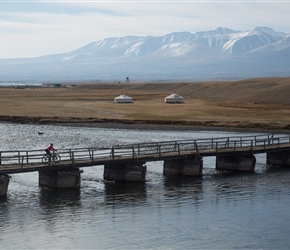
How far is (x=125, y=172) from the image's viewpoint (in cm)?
5412

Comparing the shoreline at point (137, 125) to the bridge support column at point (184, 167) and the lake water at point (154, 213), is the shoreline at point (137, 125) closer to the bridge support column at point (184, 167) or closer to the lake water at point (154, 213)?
the lake water at point (154, 213)

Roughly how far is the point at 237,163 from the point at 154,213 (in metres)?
18.9

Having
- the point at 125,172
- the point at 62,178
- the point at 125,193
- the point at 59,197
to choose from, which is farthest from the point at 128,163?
the point at 59,197

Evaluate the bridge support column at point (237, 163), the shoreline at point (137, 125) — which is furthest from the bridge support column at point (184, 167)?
the shoreline at point (137, 125)

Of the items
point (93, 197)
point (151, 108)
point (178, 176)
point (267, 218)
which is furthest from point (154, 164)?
point (151, 108)

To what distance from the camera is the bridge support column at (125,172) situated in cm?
5400

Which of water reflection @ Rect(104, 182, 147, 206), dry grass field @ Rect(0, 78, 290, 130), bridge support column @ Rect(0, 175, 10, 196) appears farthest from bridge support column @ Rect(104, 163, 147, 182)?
dry grass field @ Rect(0, 78, 290, 130)

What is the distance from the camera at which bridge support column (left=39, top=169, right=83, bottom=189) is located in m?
50.5

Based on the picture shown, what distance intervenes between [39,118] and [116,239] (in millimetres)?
68754

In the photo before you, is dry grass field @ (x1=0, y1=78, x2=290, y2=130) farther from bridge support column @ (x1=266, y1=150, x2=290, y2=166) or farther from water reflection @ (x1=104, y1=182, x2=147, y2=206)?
water reflection @ (x1=104, y1=182, x2=147, y2=206)

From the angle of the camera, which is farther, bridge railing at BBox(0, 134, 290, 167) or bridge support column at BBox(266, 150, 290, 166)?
bridge support column at BBox(266, 150, 290, 166)

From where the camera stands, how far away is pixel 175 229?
131 ft

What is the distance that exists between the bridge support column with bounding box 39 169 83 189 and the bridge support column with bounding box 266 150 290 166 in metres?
20.7

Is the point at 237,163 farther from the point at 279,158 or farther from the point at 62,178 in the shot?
the point at 62,178
